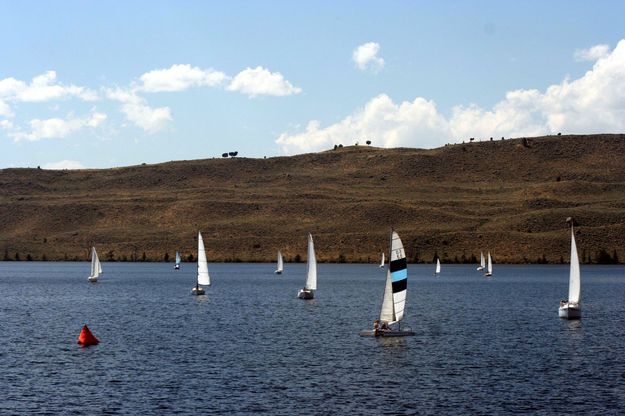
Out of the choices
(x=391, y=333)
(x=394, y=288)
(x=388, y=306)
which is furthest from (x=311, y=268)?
(x=394, y=288)

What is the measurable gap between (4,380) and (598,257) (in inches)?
5581

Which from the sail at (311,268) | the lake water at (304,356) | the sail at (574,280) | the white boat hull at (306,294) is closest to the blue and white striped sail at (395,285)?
the lake water at (304,356)

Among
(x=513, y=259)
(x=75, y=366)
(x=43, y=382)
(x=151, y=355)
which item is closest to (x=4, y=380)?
(x=43, y=382)

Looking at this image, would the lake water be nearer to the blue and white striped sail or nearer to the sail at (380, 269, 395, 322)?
the sail at (380, 269, 395, 322)

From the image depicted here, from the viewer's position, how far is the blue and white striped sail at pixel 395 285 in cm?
5650

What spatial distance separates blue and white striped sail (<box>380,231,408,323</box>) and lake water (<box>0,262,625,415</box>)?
68.7 inches

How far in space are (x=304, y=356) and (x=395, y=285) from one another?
6.83 meters

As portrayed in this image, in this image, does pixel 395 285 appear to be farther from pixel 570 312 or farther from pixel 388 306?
pixel 570 312

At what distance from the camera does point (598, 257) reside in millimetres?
174125

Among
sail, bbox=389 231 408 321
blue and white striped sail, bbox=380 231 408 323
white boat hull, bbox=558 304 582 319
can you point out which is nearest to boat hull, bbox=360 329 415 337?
blue and white striped sail, bbox=380 231 408 323

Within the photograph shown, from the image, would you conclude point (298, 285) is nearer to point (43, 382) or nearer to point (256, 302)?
point (256, 302)

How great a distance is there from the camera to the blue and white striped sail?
56.5 metres

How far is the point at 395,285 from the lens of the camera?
57.2 meters

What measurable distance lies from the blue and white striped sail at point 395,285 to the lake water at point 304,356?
175cm
